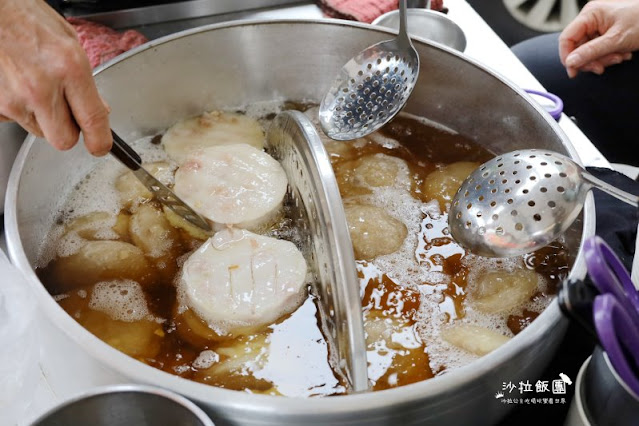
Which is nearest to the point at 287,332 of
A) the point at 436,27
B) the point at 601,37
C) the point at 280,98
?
the point at 280,98

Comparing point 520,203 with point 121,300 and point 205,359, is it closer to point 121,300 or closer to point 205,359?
point 205,359

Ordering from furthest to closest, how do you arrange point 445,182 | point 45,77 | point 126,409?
point 445,182 < point 45,77 < point 126,409

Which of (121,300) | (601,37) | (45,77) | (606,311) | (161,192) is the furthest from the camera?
(601,37)

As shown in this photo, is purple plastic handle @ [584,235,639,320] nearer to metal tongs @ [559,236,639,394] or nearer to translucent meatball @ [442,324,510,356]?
metal tongs @ [559,236,639,394]

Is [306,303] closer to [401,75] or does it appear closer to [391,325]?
[391,325]

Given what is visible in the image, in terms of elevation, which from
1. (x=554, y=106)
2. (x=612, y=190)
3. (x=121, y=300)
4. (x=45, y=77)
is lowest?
(x=121, y=300)

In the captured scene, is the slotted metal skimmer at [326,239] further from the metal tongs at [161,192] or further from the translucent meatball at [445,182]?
the translucent meatball at [445,182]

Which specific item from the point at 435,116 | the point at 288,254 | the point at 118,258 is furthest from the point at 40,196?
the point at 435,116

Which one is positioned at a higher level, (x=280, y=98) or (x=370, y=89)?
(x=370, y=89)
